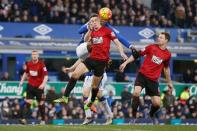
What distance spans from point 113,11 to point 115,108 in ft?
25.5

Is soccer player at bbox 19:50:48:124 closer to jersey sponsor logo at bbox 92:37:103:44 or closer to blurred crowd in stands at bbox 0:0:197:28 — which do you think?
jersey sponsor logo at bbox 92:37:103:44

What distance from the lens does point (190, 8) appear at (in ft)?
138

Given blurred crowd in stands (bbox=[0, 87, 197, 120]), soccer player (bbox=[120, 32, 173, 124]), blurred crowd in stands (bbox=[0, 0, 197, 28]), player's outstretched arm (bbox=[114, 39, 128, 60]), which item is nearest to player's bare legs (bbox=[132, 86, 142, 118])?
soccer player (bbox=[120, 32, 173, 124])

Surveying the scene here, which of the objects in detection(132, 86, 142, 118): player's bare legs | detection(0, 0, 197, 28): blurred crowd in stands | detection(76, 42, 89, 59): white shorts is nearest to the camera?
detection(132, 86, 142, 118): player's bare legs

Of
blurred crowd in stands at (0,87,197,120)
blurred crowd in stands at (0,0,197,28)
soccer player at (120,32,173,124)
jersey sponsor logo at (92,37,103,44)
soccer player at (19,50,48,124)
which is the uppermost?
jersey sponsor logo at (92,37,103,44)

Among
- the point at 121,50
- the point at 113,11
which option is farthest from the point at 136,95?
the point at 113,11

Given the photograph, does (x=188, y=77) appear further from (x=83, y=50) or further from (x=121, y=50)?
(x=121, y=50)

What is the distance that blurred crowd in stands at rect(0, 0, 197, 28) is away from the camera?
36531 mm

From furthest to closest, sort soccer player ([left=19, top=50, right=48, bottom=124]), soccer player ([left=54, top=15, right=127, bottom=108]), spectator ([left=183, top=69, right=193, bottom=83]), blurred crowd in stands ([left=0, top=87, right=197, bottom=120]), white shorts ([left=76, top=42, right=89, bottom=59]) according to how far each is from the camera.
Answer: spectator ([left=183, top=69, right=193, bottom=83]) < blurred crowd in stands ([left=0, top=87, right=197, bottom=120]) < soccer player ([left=19, top=50, right=48, bottom=124]) < white shorts ([left=76, top=42, right=89, bottom=59]) < soccer player ([left=54, top=15, right=127, bottom=108])

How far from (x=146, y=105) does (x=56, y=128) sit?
1524cm

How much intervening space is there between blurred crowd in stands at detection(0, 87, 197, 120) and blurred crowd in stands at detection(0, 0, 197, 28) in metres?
4.99

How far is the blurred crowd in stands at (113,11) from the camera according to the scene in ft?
120

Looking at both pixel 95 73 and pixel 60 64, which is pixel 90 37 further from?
pixel 60 64

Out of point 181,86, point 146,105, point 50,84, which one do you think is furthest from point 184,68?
point 50,84
